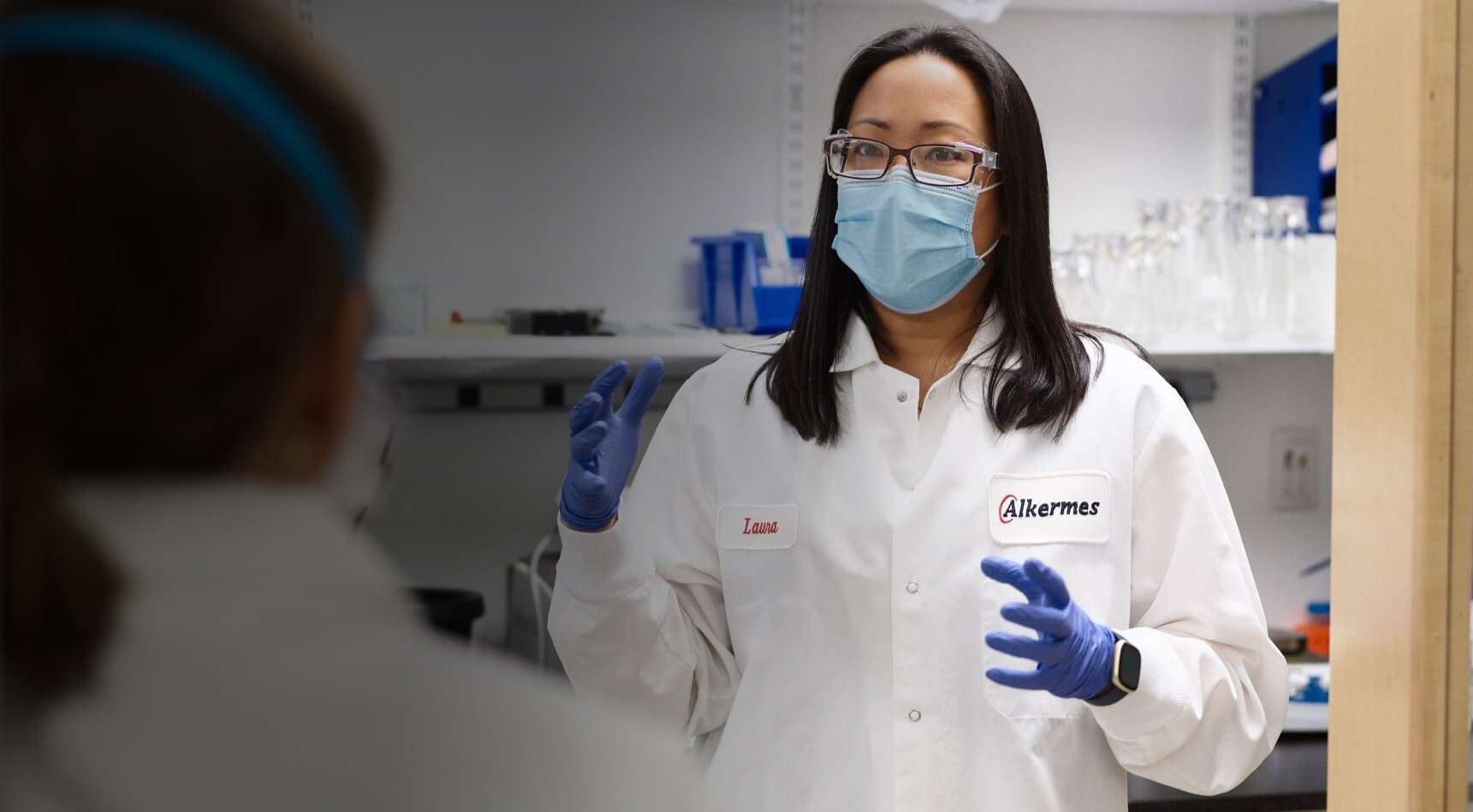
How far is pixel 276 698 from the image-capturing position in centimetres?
34

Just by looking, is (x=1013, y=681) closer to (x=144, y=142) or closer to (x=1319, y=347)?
(x=144, y=142)

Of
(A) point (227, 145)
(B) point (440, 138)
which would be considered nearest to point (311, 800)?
(A) point (227, 145)

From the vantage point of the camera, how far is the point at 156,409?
1.02ft

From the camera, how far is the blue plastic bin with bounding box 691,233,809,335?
1863mm

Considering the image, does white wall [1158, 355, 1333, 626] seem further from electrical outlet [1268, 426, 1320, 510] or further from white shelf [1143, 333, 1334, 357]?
white shelf [1143, 333, 1334, 357]

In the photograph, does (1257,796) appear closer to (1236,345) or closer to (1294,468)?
(1236,345)

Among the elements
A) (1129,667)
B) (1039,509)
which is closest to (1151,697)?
(1129,667)

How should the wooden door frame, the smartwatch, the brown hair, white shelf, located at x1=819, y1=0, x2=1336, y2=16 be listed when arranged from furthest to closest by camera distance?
white shelf, located at x1=819, y1=0, x2=1336, y2=16, the smartwatch, the wooden door frame, the brown hair

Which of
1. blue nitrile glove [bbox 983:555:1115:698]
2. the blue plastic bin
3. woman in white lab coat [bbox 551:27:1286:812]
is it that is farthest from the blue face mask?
the blue plastic bin

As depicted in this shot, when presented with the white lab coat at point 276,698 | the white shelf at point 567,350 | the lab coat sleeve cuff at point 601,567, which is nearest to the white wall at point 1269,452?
the white shelf at point 567,350

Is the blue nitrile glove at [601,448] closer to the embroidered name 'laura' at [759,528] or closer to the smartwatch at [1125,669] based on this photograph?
the embroidered name 'laura' at [759,528]

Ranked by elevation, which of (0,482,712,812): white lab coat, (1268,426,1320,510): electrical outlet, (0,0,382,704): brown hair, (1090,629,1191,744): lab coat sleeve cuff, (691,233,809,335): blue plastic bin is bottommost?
(1090,629,1191,744): lab coat sleeve cuff

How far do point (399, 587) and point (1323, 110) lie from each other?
7.07 ft

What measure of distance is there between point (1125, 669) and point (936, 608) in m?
0.19
